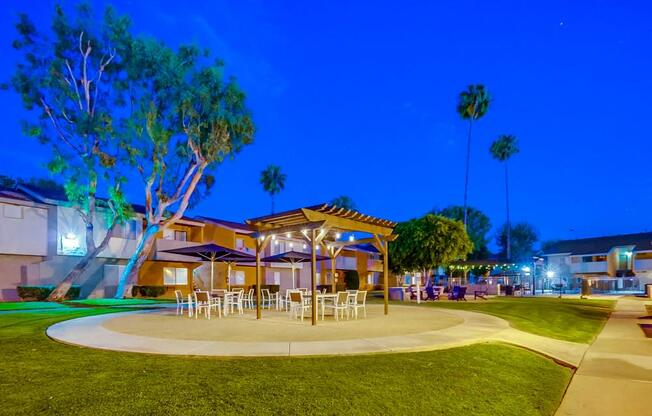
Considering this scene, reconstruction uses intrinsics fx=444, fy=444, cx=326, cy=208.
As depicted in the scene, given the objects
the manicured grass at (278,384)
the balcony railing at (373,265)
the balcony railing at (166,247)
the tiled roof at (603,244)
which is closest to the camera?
the manicured grass at (278,384)

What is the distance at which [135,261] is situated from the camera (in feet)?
87.6

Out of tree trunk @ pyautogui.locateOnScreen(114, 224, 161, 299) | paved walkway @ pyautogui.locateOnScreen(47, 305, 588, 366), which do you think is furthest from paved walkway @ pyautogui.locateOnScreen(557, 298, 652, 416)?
tree trunk @ pyautogui.locateOnScreen(114, 224, 161, 299)

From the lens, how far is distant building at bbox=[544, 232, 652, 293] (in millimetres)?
50219

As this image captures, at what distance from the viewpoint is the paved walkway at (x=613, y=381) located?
5680 millimetres

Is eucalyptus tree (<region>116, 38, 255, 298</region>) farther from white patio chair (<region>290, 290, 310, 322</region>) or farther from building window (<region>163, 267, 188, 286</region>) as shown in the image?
white patio chair (<region>290, 290, 310, 322</region>)

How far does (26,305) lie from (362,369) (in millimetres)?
19222

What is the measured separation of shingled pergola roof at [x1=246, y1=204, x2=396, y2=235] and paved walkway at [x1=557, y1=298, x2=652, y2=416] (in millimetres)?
6969

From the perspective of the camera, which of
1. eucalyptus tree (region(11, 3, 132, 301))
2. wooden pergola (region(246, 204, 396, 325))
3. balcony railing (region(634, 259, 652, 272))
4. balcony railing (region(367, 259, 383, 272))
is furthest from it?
balcony railing (region(367, 259, 383, 272))

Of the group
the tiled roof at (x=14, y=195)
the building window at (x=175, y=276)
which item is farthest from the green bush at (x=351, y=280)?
the tiled roof at (x=14, y=195)

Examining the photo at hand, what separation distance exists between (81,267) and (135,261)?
290 cm

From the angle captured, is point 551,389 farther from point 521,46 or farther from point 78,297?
point 521,46

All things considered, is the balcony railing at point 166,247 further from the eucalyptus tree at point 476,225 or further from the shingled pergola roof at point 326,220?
the eucalyptus tree at point 476,225

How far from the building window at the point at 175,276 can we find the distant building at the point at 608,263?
41.1 m

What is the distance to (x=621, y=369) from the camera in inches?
300
